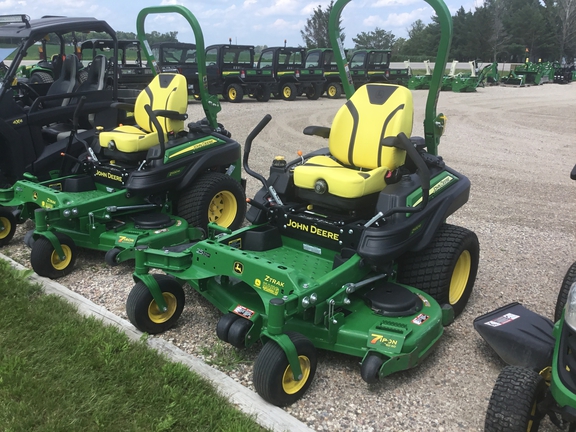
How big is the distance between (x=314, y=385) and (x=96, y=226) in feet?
8.58

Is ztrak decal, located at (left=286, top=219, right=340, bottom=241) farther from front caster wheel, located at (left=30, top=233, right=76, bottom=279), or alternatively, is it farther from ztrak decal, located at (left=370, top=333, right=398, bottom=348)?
front caster wheel, located at (left=30, top=233, right=76, bottom=279)

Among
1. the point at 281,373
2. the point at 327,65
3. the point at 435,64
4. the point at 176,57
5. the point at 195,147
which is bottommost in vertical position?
the point at 281,373

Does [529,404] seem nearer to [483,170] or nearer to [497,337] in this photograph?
[497,337]

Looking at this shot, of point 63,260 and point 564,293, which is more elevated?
point 564,293

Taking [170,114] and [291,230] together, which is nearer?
[291,230]

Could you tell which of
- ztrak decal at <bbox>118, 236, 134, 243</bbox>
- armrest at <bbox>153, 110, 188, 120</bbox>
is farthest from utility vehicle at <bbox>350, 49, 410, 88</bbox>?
ztrak decal at <bbox>118, 236, 134, 243</bbox>

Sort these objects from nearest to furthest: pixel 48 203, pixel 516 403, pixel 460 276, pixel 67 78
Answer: pixel 516 403 → pixel 460 276 → pixel 48 203 → pixel 67 78

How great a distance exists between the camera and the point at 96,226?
470cm

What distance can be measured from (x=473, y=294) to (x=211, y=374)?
7.57 feet

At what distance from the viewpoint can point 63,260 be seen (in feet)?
14.7

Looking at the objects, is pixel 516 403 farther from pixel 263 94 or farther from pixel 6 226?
pixel 263 94

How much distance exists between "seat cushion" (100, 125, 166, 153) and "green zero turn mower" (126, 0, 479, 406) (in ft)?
5.39

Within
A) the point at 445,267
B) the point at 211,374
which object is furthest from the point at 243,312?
the point at 445,267

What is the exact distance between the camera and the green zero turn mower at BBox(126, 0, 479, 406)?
9.67ft
